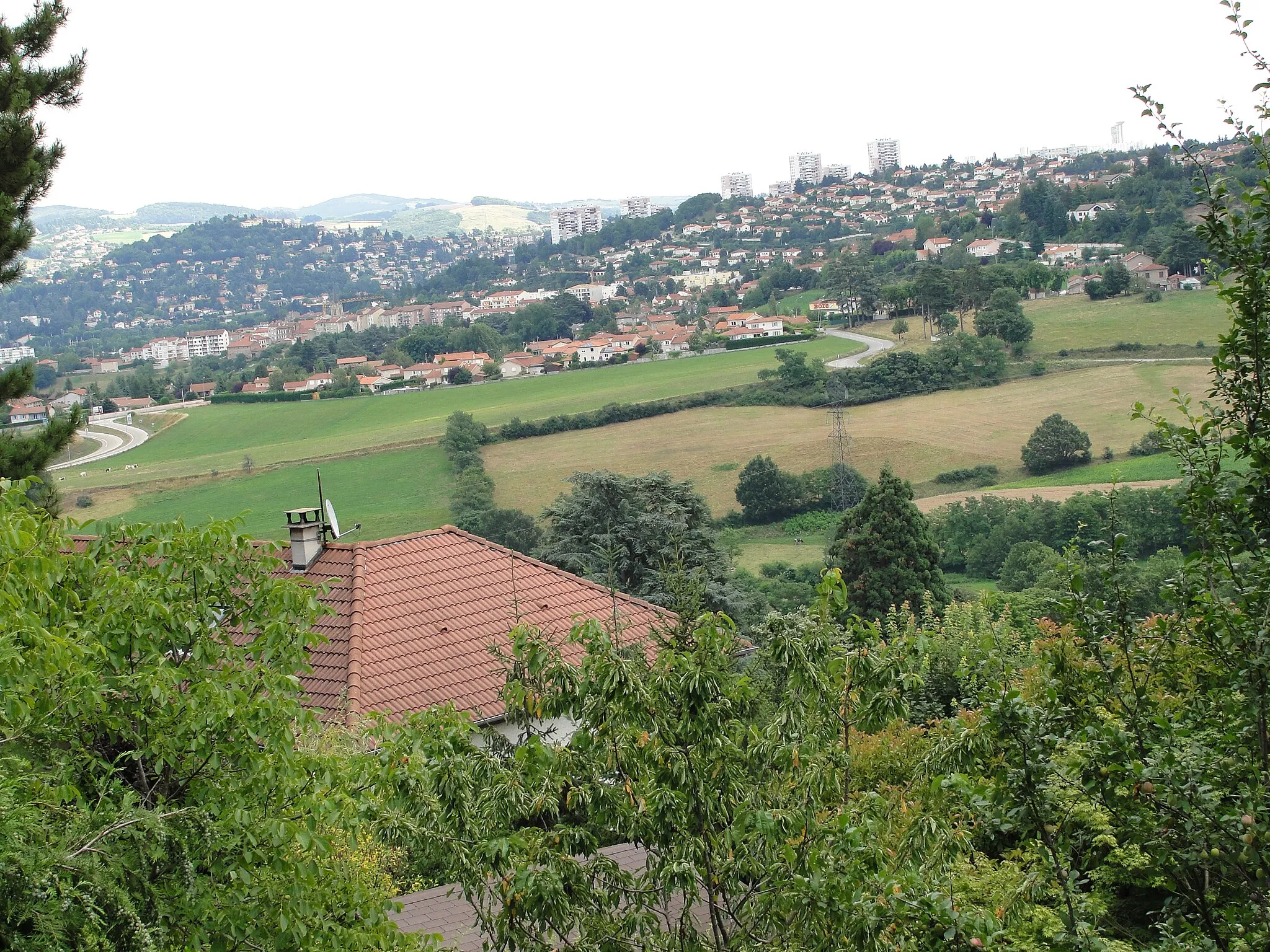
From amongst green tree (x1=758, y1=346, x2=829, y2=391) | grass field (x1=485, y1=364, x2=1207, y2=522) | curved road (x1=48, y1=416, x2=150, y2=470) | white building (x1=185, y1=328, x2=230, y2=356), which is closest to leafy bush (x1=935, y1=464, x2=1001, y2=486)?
grass field (x1=485, y1=364, x2=1207, y2=522)

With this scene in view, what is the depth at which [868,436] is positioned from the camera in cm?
5328

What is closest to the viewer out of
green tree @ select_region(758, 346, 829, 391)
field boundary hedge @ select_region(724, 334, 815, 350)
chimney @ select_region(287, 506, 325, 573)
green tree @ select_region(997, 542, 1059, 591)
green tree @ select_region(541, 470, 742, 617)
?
chimney @ select_region(287, 506, 325, 573)

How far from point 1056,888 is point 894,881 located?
683 millimetres

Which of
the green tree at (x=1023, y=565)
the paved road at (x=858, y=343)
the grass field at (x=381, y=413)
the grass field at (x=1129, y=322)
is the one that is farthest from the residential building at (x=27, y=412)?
the green tree at (x=1023, y=565)

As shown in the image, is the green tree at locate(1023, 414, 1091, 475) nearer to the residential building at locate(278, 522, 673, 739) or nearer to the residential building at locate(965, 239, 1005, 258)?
the residential building at locate(278, 522, 673, 739)

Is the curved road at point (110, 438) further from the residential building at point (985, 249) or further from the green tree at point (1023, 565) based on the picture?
the residential building at point (985, 249)

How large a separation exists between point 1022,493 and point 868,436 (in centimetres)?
1135

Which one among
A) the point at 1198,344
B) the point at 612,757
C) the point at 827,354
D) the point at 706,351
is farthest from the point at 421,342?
the point at 612,757

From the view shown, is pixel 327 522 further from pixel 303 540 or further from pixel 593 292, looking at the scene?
pixel 593 292

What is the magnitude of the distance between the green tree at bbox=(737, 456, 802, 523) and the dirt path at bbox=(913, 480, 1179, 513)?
513 cm

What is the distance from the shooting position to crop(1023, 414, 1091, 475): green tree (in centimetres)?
4594

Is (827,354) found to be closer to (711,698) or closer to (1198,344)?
(1198,344)

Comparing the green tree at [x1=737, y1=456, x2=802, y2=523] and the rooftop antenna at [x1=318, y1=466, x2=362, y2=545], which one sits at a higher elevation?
the rooftop antenna at [x1=318, y1=466, x2=362, y2=545]

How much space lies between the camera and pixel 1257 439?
3412 mm
